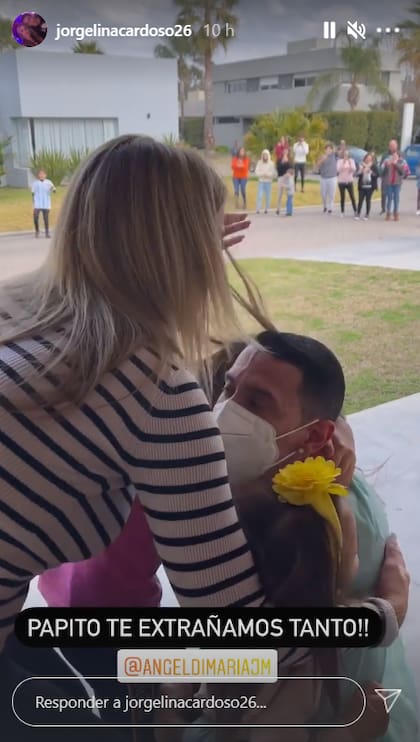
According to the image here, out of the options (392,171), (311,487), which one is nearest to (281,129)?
(392,171)

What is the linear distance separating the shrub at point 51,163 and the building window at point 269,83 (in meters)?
0.35

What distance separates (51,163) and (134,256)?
443mm

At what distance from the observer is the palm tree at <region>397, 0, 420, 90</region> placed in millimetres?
936

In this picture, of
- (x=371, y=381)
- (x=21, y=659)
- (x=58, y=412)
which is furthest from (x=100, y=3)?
(x=371, y=381)

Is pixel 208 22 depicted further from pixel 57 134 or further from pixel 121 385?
pixel 121 385

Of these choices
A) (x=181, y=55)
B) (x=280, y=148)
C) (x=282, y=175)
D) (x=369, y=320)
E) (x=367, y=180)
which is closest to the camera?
(x=181, y=55)

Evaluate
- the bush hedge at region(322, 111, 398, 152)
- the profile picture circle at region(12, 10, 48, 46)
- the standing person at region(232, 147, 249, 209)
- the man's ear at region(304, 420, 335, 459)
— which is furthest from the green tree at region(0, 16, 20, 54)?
the man's ear at region(304, 420, 335, 459)

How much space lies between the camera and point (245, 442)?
3.28ft

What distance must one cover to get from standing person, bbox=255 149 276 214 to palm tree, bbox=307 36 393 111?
135mm

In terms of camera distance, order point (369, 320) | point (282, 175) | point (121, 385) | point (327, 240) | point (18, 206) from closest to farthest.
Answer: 1. point (121, 385)
2. point (18, 206)
3. point (282, 175)
4. point (327, 240)
5. point (369, 320)

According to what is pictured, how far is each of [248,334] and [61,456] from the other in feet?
1.56

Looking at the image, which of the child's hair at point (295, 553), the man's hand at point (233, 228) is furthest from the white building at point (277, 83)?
the child's hair at point (295, 553)

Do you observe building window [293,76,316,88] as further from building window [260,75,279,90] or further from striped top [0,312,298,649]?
striped top [0,312,298,649]

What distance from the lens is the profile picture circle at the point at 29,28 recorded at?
874mm
